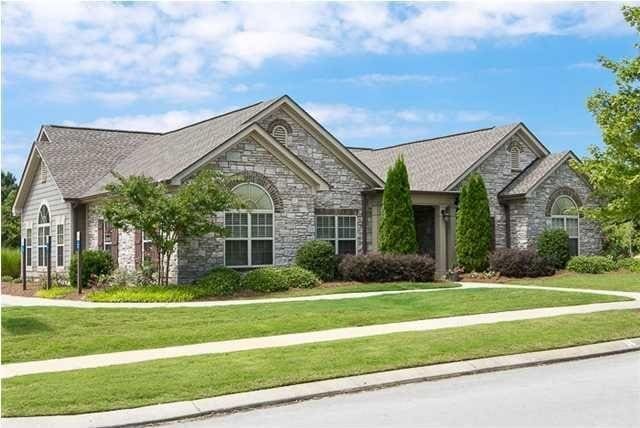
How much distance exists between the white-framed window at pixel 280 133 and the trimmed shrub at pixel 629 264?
13.8 m

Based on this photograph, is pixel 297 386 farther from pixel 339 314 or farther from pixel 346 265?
pixel 346 265

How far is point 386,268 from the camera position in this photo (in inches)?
912

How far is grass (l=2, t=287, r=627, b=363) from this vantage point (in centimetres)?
1209

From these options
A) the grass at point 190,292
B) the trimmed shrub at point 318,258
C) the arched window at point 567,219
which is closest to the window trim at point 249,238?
the trimmed shrub at point 318,258

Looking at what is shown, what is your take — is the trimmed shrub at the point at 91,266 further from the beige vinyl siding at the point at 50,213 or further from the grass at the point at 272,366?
the grass at the point at 272,366

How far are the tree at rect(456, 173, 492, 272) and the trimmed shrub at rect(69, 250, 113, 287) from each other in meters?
12.5

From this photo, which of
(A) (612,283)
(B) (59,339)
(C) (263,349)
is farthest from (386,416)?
(A) (612,283)

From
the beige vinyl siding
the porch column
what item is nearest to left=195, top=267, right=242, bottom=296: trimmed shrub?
the beige vinyl siding

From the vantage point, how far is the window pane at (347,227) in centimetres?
2541

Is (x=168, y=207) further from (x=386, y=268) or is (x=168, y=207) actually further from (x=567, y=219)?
(x=567, y=219)

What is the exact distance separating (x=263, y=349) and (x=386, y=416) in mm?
3888

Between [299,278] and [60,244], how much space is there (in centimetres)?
1058

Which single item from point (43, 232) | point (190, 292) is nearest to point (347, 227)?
point (190, 292)

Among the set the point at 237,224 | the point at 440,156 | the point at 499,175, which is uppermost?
the point at 440,156
